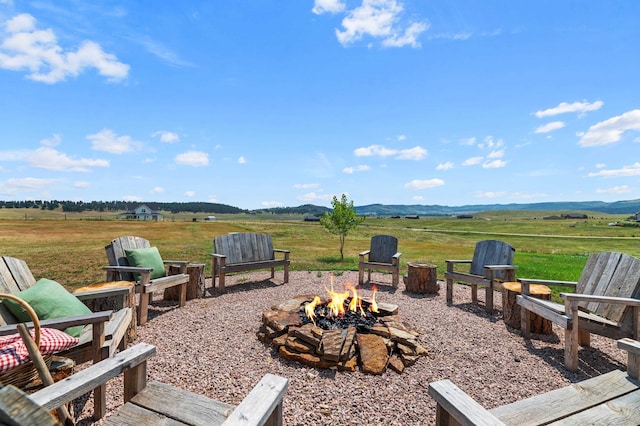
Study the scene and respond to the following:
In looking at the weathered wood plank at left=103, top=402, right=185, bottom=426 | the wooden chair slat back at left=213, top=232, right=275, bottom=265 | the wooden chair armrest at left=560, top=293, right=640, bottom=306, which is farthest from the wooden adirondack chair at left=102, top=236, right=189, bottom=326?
the wooden chair armrest at left=560, top=293, right=640, bottom=306

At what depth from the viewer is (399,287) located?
8.05 metres

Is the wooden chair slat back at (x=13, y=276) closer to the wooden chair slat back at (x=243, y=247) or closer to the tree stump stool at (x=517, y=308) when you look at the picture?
the wooden chair slat back at (x=243, y=247)

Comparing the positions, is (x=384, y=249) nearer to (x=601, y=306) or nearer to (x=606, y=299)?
(x=601, y=306)

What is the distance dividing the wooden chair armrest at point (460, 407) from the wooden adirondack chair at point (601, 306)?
116 inches

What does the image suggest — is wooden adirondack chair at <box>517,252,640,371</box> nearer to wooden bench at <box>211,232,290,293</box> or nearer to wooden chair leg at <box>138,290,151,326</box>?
wooden bench at <box>211,232,290,293</box>

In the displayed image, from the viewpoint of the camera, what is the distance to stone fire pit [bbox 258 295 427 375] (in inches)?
144

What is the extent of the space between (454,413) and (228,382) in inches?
97.7

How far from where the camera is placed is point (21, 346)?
209cm

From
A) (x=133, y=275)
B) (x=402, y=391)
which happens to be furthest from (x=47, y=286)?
(x=402, y=391)

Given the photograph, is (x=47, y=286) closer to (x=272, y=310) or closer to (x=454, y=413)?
(x=272, y=310)

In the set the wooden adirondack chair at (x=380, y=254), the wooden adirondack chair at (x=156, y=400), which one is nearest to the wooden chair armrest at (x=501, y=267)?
the wooden adirondack chair at (x=380, y=254)

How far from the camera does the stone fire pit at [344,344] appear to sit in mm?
3660

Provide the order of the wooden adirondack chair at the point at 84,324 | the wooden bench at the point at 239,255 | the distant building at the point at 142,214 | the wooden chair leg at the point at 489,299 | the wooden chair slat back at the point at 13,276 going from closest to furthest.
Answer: the wooden adirondack chair at the point at 84,324, the wooden chair slat back at the point at 13,276, the wooden chair leg at the point at 489,299, the wooden bench at the point at 239,255, the distant building at the point at 142,214

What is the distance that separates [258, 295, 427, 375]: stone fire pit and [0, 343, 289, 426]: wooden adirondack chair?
178cm
